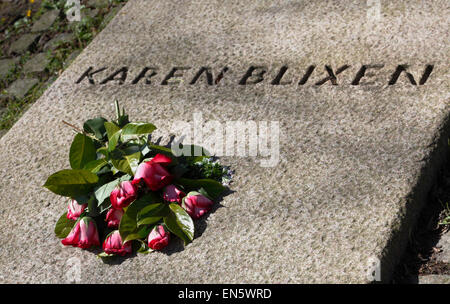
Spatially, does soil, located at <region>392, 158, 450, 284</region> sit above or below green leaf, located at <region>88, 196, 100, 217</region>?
below

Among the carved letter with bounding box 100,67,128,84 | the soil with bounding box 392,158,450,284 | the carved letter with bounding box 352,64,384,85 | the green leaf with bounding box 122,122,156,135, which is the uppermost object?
the green leaf with bounding box 122,122,156,135

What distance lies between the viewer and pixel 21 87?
393cm

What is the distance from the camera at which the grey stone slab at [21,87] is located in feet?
12.7

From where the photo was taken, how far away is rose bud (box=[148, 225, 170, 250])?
2.10 metres

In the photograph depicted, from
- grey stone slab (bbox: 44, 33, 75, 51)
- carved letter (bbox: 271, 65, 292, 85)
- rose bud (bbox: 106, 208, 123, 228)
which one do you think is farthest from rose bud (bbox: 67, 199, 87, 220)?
grey stone slab (bbox: 44, 33, 75, 51)

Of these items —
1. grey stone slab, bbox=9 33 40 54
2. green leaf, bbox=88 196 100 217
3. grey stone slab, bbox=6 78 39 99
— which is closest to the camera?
green leaf, bbox=88 196 100 217

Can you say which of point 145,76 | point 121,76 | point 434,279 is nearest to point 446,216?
point 434,279

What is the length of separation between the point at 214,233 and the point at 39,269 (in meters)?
0.68

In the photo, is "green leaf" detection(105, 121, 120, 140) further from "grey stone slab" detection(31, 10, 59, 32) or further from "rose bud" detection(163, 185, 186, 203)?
"grey stone slab" detection(31, 10, 59, 32)

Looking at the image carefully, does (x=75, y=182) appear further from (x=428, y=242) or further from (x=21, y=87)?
(x=21, y=87)

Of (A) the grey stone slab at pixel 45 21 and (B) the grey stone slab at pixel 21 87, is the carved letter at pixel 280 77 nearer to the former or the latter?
(B) the grey stone slab at pixel 21 87

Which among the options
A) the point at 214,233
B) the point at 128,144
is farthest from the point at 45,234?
the point at 214,233

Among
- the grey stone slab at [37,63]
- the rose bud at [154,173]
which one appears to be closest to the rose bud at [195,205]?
the rose bud at [154,173]

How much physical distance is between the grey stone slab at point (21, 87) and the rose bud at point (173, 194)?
203 centimetres
